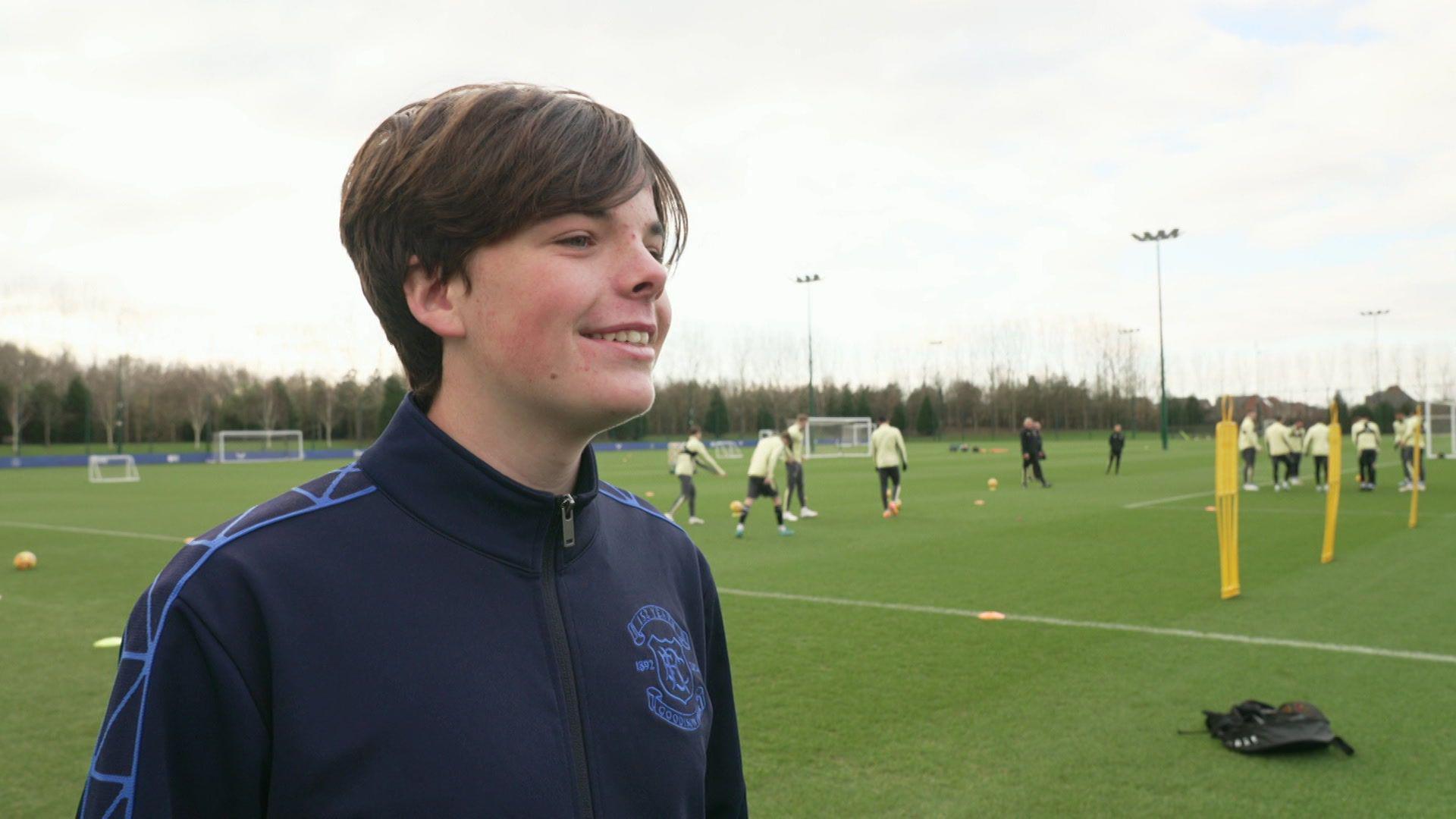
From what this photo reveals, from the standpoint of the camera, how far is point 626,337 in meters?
1.53

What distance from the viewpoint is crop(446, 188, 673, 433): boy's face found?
147 cm

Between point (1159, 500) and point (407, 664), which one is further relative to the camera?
point (1159, 500)

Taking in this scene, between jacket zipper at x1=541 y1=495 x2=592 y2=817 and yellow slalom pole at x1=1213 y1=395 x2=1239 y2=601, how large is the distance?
872cm

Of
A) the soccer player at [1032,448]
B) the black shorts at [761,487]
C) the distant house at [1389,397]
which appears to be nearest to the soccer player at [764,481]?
the black shorts at [761,487]

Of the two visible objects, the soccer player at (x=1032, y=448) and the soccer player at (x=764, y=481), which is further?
the soccer player at (x=1032, y=448)

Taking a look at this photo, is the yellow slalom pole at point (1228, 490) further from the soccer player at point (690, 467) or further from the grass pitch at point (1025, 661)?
the soccer player at point (690, 467)

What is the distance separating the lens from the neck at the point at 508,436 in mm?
1562

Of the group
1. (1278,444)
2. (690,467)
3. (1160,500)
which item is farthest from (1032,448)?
(690,467)

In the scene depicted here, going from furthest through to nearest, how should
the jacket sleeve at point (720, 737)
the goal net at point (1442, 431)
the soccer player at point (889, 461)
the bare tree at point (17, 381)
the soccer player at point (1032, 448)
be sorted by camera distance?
the bare tree at point (17, 381) < the goal net at point (1442, 431) < the soccer player at point (1032, 448) < the soccer player at point (889, 461) < the jacket sleeve at point (720, 737)

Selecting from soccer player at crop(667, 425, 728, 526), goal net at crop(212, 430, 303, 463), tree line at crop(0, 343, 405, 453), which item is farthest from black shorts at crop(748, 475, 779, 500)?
tree line at crop(0, 343, 405, 453)

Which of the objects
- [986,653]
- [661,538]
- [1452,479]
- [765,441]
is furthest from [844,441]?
[661,538]

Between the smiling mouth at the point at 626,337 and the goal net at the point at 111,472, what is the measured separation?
42.0m

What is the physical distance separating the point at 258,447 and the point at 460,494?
71.1m

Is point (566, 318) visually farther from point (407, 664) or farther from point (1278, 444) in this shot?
point (1278, 444)
